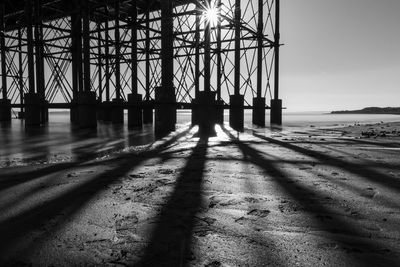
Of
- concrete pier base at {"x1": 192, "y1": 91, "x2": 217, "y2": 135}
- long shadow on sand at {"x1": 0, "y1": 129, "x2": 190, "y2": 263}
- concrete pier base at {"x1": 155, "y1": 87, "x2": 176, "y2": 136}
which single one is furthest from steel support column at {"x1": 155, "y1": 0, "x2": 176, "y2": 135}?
long shadow on sand at {"x1": 0, "y1": 129, "x2": 190, "y2": 263}

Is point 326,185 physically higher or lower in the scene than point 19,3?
lower

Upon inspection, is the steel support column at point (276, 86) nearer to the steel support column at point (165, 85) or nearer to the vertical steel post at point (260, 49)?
the vertical steel post at point (260, 49)

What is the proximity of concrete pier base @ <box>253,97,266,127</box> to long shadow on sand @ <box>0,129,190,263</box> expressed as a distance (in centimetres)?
1558

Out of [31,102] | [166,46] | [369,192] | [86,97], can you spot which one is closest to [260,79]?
[166,46]

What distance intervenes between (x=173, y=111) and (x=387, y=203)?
31.5 ft

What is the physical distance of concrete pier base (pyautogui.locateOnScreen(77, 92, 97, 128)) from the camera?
13766 millimetres

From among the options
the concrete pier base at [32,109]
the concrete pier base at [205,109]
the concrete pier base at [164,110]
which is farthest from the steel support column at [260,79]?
the concrete pier base at [32,109]

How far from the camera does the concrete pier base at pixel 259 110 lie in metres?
18.7

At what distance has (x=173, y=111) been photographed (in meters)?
12.0

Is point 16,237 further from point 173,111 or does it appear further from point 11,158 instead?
point 173,111

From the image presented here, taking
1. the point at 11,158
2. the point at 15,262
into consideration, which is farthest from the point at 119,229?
the point at 11,158

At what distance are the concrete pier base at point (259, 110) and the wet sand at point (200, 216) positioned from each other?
14.1 meters

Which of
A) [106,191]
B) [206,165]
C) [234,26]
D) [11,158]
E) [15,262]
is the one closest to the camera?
[15,262]

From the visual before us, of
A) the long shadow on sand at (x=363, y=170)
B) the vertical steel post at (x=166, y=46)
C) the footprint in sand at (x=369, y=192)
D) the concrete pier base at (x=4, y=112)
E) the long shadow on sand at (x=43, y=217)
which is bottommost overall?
the long shadow on sand at (x=43, y=217)
